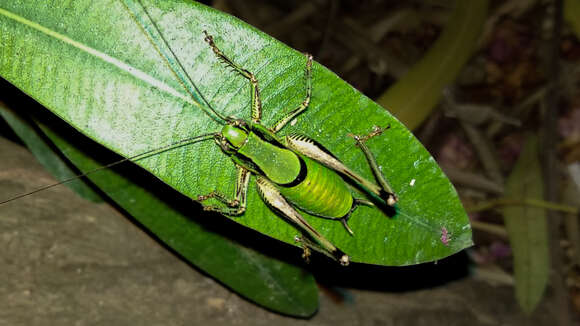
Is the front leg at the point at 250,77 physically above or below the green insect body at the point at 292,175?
above

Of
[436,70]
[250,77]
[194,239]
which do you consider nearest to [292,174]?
[250,77]

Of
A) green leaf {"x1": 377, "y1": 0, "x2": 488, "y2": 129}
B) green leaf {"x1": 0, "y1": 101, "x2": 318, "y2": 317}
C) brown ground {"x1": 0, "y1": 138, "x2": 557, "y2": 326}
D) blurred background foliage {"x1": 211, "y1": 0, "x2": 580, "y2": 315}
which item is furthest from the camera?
blurred background foliage {"x1": 211, "y1": 0, "x2": 580, "y2": 315}

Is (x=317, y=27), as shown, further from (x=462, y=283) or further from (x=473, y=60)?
(x=462, y=283)

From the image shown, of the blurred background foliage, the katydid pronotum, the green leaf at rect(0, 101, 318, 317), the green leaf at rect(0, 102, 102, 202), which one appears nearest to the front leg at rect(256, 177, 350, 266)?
the katydid pronotum

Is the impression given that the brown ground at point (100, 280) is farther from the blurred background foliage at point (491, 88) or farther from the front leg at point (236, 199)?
the blurred background foliage at point (491, 88)

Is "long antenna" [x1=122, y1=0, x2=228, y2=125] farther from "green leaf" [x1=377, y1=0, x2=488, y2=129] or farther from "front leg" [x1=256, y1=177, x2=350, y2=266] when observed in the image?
"green leaf" [x1=377, y1=0, x2=488, y2=129]

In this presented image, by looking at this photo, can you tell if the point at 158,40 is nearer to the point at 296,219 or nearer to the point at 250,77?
the point at 250,77

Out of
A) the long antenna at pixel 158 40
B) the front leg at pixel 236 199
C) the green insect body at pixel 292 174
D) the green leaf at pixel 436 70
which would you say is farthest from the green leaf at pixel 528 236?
the long antenna at pixel 158 40
